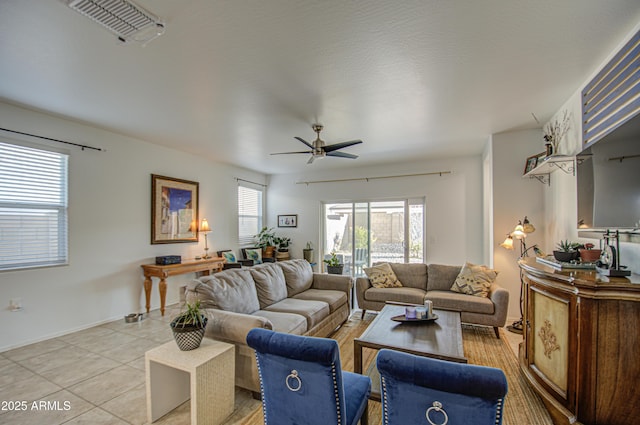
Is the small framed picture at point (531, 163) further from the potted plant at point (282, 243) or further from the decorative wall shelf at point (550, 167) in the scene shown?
the potted plant at point (282, 243)

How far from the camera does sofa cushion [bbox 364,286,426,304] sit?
3896mm

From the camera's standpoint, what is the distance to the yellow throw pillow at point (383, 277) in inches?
170

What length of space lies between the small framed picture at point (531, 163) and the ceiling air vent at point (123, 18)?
4083 mm

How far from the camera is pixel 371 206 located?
21.4 ft

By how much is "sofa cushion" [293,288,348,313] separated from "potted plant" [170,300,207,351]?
1.78 m

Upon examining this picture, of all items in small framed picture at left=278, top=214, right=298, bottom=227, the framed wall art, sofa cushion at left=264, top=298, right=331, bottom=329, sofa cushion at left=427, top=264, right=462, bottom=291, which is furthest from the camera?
small framed picture at left=278, top=214, right=298, bottom=227

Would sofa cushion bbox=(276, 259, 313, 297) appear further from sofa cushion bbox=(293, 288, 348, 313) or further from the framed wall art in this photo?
the framed wall art

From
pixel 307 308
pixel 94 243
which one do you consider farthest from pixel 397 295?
pixel 94 243

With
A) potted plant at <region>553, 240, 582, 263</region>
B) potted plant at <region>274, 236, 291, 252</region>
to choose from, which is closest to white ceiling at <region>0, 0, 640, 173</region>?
potted plant at <region>553, 240, 582, 263</region>

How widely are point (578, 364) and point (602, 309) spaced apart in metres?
0.37

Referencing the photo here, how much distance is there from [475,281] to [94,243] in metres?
5.20

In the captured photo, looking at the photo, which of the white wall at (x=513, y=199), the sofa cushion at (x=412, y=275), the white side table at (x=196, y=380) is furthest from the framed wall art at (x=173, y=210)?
the white wall at (x=513, y=199)

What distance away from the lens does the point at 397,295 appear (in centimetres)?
400

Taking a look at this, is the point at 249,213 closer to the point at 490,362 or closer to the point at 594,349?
the point at 490,362
